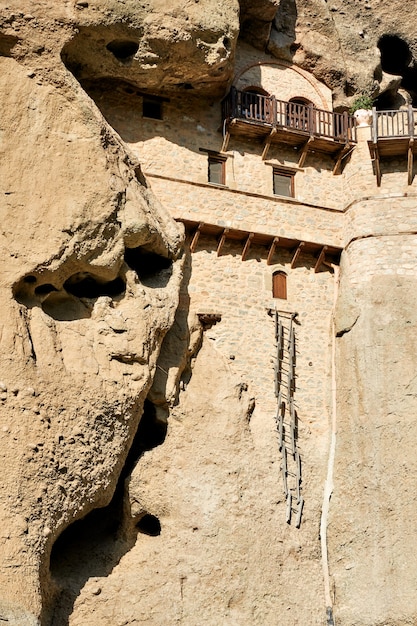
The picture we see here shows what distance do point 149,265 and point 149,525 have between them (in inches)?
207

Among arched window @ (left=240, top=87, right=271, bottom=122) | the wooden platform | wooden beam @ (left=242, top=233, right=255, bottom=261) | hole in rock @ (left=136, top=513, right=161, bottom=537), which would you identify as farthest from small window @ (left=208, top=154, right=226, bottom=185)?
hole in rock @ (left=136, top=513, right=161, bottom=537)

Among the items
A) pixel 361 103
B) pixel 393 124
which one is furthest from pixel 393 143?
pixel 361 103

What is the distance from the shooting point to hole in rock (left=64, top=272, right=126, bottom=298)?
19.2 meters

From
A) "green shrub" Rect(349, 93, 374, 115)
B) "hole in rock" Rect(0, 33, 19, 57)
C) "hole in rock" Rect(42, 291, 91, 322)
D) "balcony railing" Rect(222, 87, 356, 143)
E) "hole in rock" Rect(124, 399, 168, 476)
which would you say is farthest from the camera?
"green shrub" Rect(349, 93, 374, 115)

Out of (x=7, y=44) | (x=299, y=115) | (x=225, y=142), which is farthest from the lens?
(x=299, y=115)

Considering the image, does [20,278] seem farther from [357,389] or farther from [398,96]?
[398,96]

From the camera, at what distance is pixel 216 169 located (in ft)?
73.5

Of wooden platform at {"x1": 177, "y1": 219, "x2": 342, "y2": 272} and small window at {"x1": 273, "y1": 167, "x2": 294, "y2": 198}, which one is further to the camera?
small window at {"x1": 273, "y1": 167, "x2": 294, "y2": 198}

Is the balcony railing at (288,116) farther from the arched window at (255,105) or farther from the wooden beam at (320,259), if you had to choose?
the wooden beam at (320,259)

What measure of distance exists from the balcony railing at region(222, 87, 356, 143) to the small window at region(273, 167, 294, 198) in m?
1.01

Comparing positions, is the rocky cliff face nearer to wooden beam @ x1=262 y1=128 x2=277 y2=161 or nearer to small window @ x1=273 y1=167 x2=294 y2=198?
wooden beam @ x1=262 y1=128 x2=277 y2=161

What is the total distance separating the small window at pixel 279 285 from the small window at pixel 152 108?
4.44m

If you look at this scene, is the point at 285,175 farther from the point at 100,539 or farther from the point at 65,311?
the point at 100,539

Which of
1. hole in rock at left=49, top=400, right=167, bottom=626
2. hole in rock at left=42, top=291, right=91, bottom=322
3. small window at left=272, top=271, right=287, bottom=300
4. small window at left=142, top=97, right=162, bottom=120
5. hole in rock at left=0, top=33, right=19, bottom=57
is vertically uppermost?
hole in rock at left=0, top=33, right=19, bottom=57
